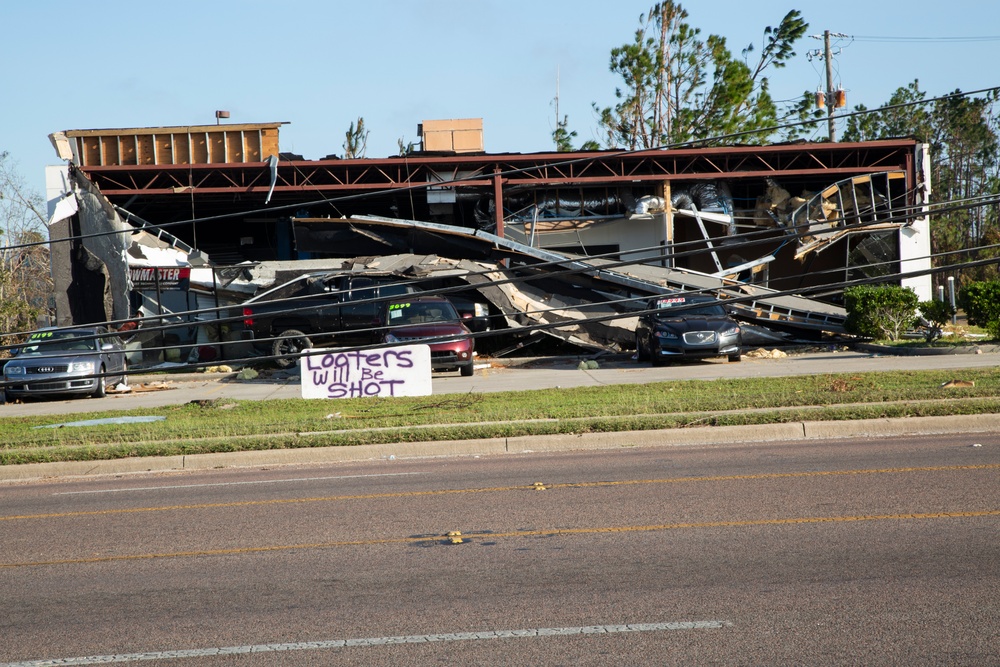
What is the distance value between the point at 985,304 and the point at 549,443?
13.6 meters

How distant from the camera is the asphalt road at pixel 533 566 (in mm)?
4574

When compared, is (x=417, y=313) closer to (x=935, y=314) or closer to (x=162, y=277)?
(x=162, y=277)

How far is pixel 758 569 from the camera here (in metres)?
5.67

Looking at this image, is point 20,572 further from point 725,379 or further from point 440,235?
point 440,235

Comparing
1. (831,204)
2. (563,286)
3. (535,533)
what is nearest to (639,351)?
(563,286)

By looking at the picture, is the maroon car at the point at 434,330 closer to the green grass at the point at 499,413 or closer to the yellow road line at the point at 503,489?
the green grass at the point at 499,413

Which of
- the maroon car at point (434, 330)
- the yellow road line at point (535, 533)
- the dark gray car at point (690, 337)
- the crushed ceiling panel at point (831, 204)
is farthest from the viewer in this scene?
the crushed ceiling panel at point (831, 204)

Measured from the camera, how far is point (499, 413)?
43.5 ft

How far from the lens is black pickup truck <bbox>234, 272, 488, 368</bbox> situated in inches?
894

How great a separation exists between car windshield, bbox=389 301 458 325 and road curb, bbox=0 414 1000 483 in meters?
10.3

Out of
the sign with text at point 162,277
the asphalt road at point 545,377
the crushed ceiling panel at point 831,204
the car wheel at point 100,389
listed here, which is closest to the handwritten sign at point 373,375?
the asphalt road at point 545,377

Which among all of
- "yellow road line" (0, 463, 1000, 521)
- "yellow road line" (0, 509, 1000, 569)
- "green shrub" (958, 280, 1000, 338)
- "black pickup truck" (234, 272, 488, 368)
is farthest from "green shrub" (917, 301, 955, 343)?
"yellow road line" (0, 509, 1000, 569)

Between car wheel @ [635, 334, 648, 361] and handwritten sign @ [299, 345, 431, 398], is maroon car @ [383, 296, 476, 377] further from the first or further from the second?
car wheel @ [635, 334, 648, 361]

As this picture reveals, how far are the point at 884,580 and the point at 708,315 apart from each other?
666 inches
